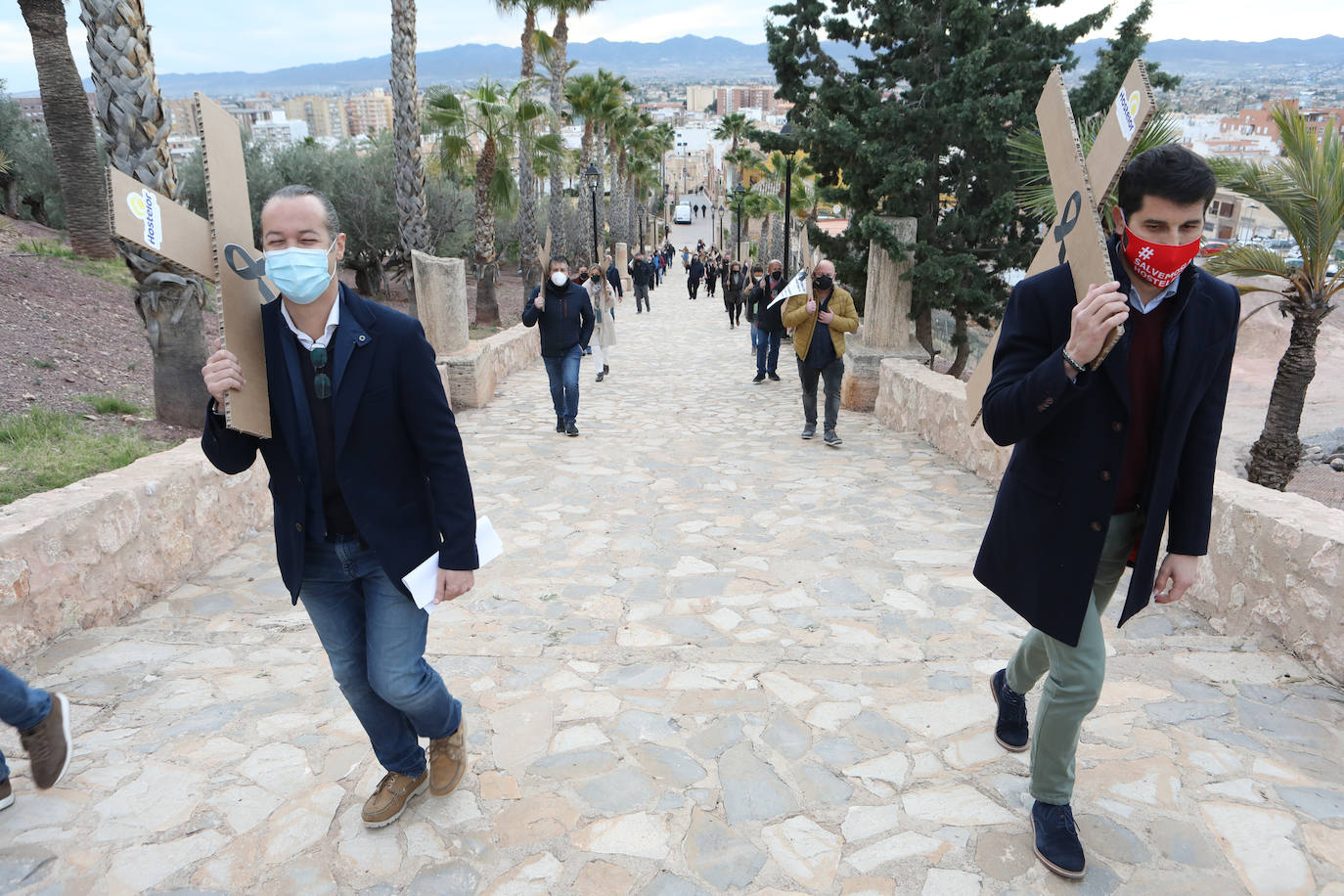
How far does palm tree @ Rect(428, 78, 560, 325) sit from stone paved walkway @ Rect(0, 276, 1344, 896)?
552 inches

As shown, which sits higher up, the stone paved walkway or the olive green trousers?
the olive green trousers

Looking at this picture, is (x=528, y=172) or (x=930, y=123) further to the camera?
(x=528, y=172)

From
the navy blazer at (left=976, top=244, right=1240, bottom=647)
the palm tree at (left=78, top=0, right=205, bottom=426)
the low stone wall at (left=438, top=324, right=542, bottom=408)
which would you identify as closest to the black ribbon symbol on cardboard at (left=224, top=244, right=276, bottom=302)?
the navy blazer at (left=976, top=244, right=1240, bottom=647)

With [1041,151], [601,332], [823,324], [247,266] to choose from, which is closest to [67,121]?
[601,332]

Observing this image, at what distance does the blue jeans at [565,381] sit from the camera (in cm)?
898

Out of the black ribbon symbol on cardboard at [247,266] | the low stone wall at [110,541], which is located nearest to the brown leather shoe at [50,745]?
the low stone wall at [110,541]

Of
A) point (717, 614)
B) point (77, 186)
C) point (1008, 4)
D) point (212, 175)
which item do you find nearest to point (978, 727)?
point (717, 614)

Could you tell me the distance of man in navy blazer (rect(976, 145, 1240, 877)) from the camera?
2.07 metres

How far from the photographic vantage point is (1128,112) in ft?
6.38

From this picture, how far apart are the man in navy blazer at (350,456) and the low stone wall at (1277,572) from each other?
206 centimetres

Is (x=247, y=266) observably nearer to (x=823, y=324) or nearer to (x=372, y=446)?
(x=372, y=446)

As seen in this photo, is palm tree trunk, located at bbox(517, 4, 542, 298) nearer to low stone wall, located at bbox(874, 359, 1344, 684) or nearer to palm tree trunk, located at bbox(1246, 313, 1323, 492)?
palm tree trunk, located at bbox(1246, 313, 1323, 492)

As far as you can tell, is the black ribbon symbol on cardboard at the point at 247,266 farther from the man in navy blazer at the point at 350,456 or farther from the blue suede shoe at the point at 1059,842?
the blue suede shoe at the point at 1059,842

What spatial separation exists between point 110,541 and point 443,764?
252 centimetres
